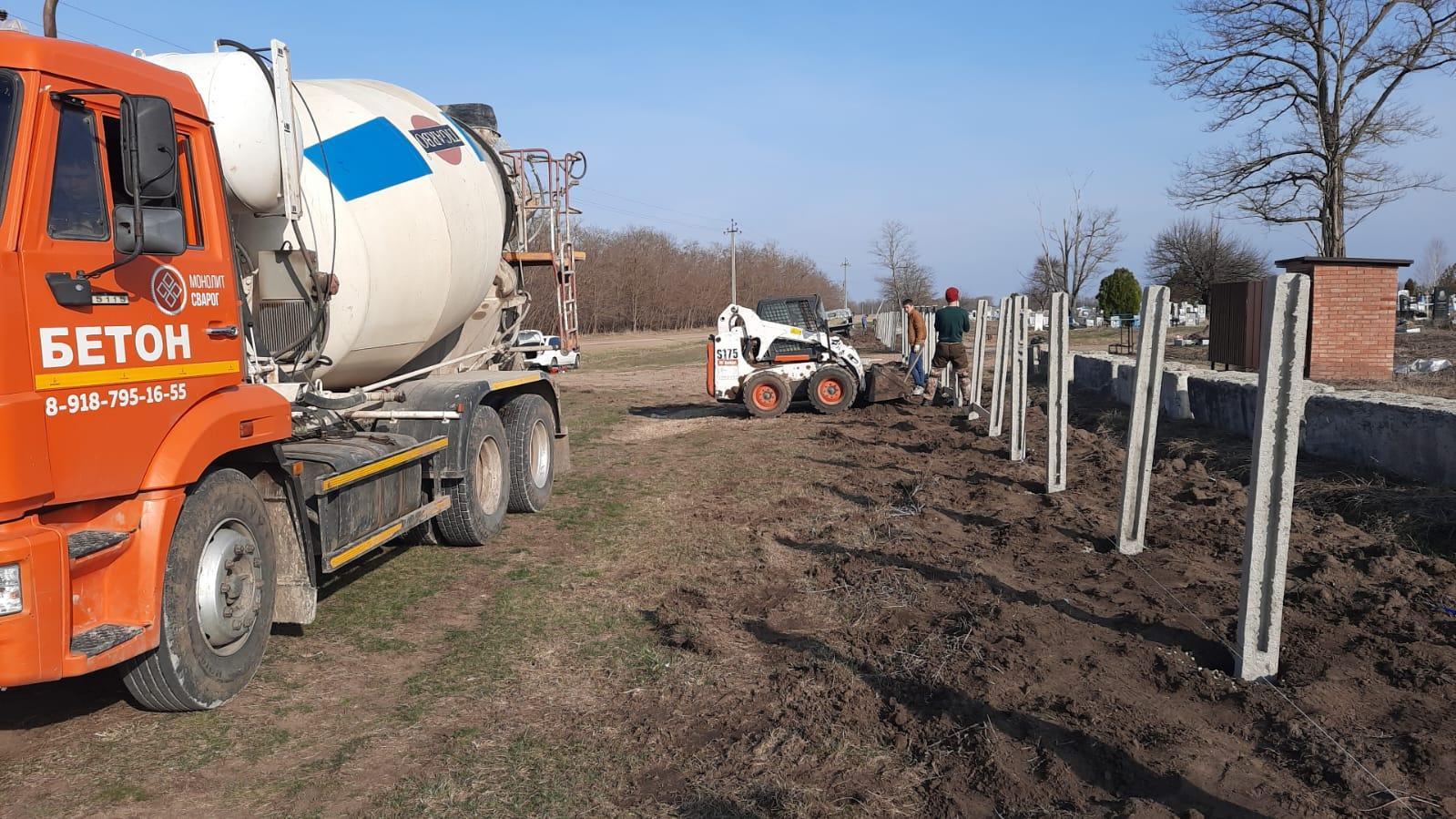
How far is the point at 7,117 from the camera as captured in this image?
12.6 feet

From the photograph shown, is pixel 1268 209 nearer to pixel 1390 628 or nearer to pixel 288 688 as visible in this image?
pixel 1390 628

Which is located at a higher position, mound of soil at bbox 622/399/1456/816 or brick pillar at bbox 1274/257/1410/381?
brick pillar at bbox 1274/257/1410/381

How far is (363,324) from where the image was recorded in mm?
6492

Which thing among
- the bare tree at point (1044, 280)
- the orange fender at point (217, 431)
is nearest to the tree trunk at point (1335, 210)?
the bare tree at point (1044, 280)

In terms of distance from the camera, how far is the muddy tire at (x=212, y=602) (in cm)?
426

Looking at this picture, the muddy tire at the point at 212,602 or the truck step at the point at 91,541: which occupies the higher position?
the truck step at the point at 91,541

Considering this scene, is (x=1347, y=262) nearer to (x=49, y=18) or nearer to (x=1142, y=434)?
(x=1142, y=434)

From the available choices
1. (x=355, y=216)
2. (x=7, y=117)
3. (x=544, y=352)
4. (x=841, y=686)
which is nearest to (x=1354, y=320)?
(x=544, y=352)

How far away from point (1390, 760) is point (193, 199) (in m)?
5.45

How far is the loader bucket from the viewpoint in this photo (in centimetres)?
1617

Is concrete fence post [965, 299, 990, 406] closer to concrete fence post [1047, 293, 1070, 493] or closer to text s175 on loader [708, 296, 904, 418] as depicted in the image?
text s175 on loader [708, 296, 904, 418]

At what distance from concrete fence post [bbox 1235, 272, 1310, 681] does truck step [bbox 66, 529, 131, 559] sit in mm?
4613

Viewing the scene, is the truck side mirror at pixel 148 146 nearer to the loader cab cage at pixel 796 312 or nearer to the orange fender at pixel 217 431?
the orange fender at pixel 217 431

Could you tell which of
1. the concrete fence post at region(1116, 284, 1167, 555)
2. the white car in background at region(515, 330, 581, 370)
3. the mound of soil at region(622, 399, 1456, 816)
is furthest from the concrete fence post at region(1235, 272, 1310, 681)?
the white car in background at region(515, 330, 581, 370)
